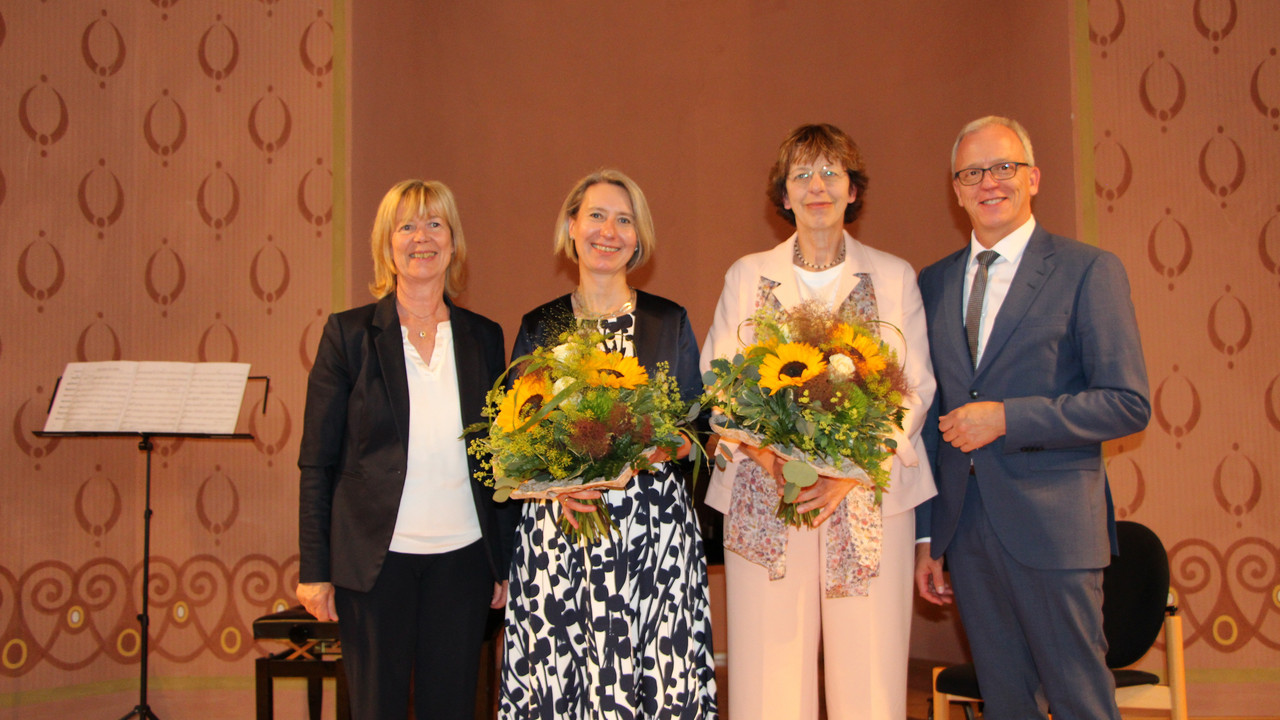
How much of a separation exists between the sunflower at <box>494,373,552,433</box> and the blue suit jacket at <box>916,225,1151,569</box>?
1.18m

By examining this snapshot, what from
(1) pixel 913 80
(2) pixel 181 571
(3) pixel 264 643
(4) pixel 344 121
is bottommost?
(3) pixel 264 643

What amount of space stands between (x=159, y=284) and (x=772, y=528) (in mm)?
3238

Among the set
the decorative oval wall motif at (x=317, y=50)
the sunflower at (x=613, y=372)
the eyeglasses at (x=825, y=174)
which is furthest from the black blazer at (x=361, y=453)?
the decorative oval wall motif at (x=317, y=50)

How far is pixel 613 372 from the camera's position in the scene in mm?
2123

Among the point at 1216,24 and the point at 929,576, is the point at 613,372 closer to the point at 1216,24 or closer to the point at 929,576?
the point at 929,576

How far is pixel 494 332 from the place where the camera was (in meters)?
2.65

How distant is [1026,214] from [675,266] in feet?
8.23

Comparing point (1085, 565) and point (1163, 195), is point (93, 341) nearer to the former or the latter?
point (1085, 565)

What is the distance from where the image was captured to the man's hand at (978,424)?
7.36ft

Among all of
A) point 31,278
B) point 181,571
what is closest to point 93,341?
point 31,278

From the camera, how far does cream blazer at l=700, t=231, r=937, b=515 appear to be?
7.79ft

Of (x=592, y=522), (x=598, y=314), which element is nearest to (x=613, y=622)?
(x=592, y=522)

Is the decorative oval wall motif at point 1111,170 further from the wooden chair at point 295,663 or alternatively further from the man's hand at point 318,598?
the wooden chair at point 295,663

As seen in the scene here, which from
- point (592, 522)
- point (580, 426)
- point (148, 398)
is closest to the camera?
point (580, 426)
